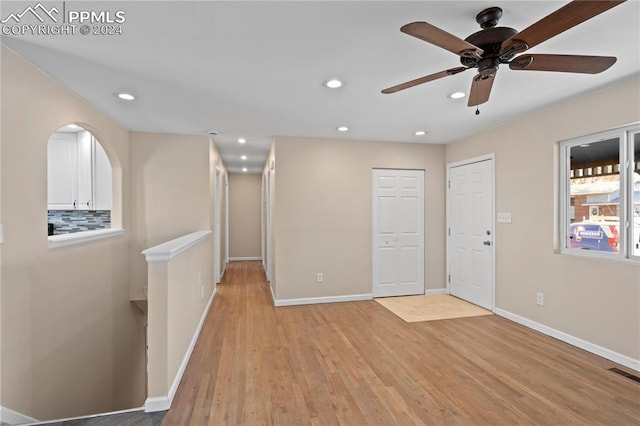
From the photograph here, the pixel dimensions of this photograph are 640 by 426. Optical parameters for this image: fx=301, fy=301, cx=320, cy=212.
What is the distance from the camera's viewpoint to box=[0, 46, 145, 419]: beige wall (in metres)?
2.05

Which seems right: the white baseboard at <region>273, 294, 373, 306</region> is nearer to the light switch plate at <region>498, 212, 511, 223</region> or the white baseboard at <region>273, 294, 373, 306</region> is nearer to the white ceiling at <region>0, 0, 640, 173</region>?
the light switch plate at <region>498, 212, 511, 223</region>

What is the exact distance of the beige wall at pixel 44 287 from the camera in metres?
2.05

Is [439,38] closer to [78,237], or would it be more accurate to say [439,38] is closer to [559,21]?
[559,21]

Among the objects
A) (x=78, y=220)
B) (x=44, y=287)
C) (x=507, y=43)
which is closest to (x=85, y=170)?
(x=78, y=220)

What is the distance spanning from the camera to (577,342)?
2.99m

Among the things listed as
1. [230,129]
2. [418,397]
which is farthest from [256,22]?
[418,397]

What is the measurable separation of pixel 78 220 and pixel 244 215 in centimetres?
430

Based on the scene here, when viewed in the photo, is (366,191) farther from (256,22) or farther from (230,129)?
(256,22)

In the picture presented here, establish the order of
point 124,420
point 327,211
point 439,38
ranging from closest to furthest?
point 439,38, point 124,420, point 327,211

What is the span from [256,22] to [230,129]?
2.42 meters

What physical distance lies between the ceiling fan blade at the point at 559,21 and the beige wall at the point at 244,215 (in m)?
7.41

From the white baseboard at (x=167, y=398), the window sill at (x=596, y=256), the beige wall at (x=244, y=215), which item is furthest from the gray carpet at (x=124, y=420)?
the beige wall at (x=244, y=215)

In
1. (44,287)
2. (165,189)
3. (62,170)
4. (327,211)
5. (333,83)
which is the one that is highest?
(333,83)

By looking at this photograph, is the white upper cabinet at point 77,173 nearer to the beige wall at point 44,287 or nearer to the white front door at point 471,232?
the beige wall at point 44,287
